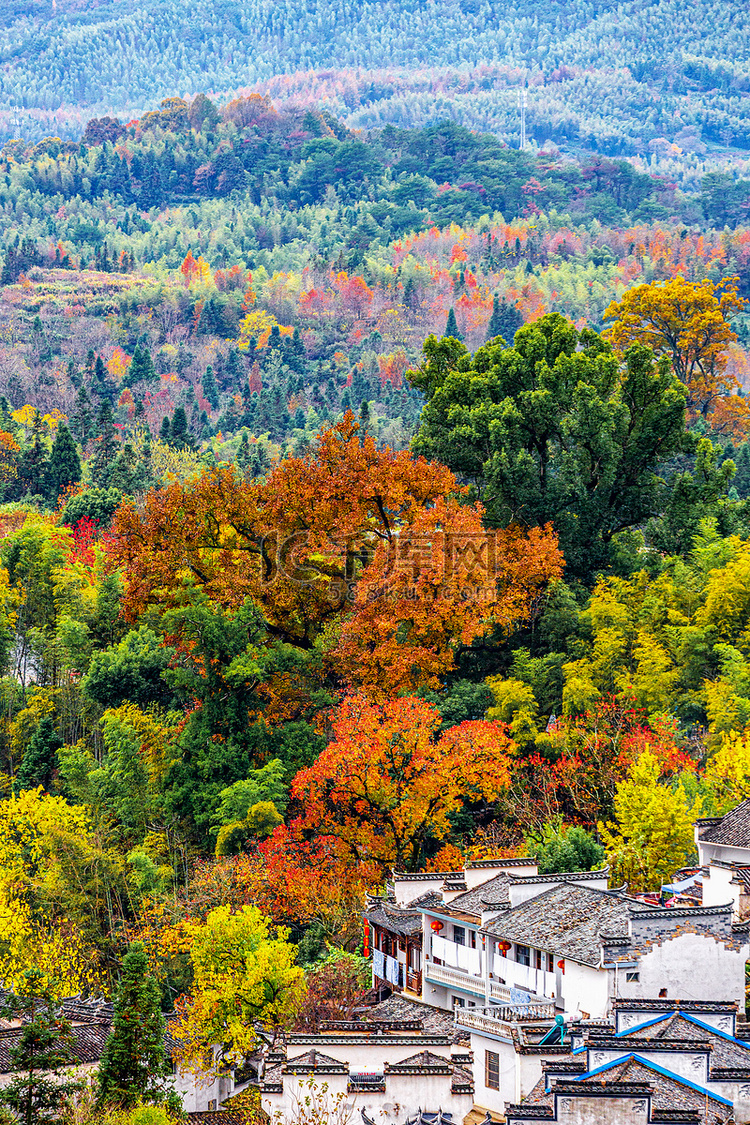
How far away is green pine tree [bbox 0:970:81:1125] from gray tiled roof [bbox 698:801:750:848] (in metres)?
13.0

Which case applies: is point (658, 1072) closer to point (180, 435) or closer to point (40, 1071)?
point (40, 1071)

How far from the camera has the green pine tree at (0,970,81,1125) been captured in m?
24.4

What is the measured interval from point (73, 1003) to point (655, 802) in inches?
552

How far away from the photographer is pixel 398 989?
31.5m

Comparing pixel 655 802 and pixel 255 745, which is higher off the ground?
pixel 655 802

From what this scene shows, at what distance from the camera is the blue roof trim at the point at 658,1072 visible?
718 inches

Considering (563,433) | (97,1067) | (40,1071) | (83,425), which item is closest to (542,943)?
(97,1067)

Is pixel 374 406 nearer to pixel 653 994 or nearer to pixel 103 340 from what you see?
pixel 103 340

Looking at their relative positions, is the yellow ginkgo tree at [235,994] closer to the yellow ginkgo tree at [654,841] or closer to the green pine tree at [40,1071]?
the green pine tree at [40,1071]

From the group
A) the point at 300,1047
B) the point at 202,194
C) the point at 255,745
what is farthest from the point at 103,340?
the point at 300,1047

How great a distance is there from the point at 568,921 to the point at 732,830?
176 inches

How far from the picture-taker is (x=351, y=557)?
46.2m

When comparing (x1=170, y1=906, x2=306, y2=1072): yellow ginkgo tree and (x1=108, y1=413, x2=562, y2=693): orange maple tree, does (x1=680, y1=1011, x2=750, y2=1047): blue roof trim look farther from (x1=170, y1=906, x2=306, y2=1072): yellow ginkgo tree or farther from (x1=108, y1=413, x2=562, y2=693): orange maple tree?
(x1=108, y1=413, x2=562, y2=693): orange maple tree

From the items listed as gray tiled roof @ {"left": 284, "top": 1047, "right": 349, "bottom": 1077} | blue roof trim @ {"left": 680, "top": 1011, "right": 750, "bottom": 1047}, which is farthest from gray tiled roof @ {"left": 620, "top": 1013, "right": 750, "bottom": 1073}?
gray tiled roof @ {"left": 284, "top": 1047, "right": 349, "bottom": 1077}
